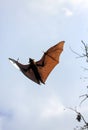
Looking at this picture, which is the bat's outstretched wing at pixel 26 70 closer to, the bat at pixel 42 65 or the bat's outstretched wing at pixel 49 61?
the bat at pixel 42 65

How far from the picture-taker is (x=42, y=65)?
18.5 metres

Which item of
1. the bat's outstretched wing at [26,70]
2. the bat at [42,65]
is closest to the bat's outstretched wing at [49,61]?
the bat at [42,65]

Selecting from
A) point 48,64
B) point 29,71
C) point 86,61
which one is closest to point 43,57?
point 48,64

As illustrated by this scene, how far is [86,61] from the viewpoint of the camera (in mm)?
14062

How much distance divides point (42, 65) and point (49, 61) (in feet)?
1.47

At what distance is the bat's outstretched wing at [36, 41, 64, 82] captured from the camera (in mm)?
17984

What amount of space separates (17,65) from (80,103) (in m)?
4.88

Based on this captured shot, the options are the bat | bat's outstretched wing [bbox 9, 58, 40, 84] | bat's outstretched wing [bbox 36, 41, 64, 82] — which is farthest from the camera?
bat's outstretched wing [bbox 36, 41, 64, 82]

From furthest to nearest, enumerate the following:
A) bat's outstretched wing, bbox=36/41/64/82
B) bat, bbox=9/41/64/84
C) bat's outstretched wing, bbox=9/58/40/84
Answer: bat's outstretched wing, bbox=36/41/64/82
bat, bbox=9/41/64/84
bat's outstretched wing, bbox=9/58/40/84

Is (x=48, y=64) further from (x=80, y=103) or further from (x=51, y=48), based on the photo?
(x=80, y=103)

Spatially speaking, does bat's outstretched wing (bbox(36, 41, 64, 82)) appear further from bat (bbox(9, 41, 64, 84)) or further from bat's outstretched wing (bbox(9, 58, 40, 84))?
bat's outstretched wing (bbox(9, 58, 40, 84))

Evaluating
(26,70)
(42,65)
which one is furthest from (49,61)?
(26,70)

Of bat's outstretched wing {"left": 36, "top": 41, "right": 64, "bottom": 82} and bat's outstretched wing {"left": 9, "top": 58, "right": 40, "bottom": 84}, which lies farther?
→ bat's outstretched wing {"left": 36, "top": 41, "right": 64, "bottom": 82}

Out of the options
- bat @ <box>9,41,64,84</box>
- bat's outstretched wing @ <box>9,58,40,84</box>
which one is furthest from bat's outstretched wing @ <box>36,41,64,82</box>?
bat's outstretched wing @ <box>9,58,40,84</box>
